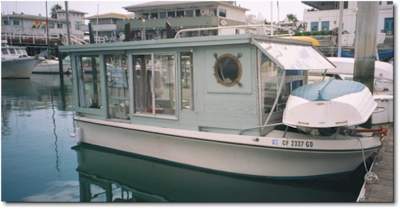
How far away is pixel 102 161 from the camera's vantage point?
732 centimetres

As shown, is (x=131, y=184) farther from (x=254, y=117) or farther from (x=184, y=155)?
(x=254, y=117)

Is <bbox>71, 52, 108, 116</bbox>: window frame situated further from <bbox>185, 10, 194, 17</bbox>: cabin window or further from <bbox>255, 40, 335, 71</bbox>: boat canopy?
<bbox>185, 10, 194, 17</bbox>: cabin window

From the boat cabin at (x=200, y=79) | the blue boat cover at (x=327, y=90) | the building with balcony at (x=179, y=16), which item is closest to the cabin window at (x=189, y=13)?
the building with balcony at (x=179, y=16)

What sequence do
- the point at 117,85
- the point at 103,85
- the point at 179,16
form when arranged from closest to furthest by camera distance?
the point at 117,85 < the point at 103,85 < the point at 179,16

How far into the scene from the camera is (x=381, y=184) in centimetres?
466

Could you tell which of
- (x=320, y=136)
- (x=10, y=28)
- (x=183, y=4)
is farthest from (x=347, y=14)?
(x=10, y=28)

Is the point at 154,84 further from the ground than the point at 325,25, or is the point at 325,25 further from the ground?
the point at 325,25

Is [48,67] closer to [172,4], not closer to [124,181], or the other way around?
[172,4]

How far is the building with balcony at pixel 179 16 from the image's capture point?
26.3 m

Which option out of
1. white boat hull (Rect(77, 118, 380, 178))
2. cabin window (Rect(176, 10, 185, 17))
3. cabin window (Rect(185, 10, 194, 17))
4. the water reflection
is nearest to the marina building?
cabin window (Rect(176, 10, 185, 17))

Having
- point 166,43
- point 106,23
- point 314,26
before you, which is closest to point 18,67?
point 106,23

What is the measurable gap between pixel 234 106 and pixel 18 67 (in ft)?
83.3

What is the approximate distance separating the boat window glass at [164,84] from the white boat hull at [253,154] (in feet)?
1.52

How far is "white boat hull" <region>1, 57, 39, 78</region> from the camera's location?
26328 millimetres
